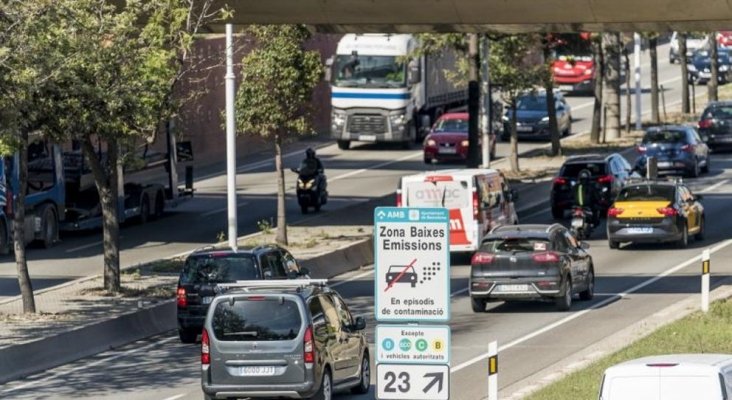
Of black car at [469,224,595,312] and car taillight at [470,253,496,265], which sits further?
car taillight at [470,253,496,265]

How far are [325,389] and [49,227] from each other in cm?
2127

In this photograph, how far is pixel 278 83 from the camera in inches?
1527

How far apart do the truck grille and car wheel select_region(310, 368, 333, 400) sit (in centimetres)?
3929

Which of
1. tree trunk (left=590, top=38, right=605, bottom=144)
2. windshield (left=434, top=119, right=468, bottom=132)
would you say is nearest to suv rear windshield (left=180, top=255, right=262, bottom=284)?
windshield (left=434, top=119, right=468, bottom=132)

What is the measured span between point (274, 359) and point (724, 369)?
6471mm

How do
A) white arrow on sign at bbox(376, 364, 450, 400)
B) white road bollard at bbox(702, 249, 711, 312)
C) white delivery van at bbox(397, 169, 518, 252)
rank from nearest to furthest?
white arrow on sign at bbox(376, 364, 450, 400) → white road bollard at bbox(702, 249, 711, 312) → white delivery van at bbox(397, 169, 518, 252)

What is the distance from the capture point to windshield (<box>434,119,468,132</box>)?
58594 mm

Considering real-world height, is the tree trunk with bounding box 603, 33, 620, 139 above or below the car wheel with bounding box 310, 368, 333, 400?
above

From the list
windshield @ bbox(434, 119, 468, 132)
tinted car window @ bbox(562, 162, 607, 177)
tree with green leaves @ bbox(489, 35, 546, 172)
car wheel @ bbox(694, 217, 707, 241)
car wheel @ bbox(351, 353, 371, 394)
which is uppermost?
tree with green leaves @ bbox(489, 35, 546, 172)

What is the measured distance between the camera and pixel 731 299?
99.6 ft

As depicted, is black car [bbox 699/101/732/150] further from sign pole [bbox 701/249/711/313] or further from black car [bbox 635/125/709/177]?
sign pole [bbox 701/249/711/313]

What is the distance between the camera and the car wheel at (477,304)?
3092cm

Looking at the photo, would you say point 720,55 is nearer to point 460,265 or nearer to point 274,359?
point 460,265

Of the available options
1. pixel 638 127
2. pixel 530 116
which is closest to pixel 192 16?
pixel 530 116
